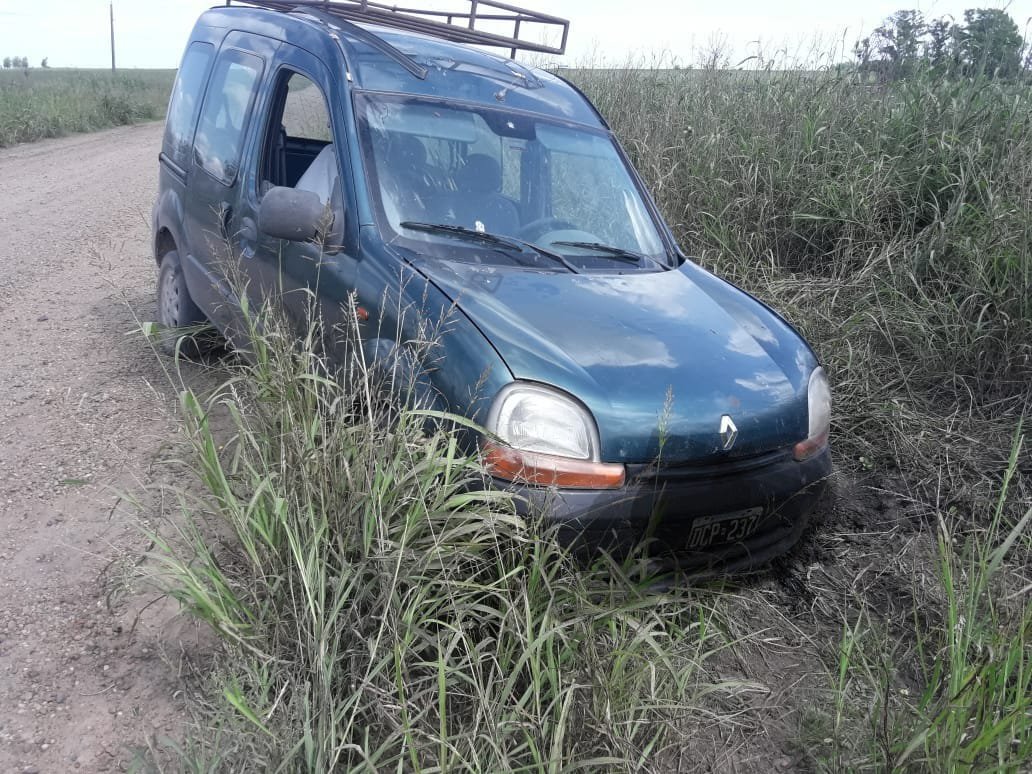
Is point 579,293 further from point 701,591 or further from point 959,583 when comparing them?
point 959,583

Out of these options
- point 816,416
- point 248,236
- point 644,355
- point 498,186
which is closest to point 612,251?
point 498,186

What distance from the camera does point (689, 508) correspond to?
253 cm

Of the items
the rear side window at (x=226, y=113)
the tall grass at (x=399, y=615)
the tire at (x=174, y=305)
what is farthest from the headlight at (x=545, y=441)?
the tire at (x=174, y=305)

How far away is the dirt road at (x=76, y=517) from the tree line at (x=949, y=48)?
5506 mm

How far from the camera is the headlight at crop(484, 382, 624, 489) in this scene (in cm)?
239

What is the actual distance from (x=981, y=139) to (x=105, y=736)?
5664 millimetres

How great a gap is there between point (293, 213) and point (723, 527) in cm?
181

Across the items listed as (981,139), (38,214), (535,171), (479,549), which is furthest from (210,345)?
(38,214)

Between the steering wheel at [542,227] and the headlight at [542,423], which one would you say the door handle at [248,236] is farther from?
the headlight at [542,423]

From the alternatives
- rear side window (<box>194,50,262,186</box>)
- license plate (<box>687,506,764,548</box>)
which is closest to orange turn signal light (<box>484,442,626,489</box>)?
license plate (<box>687,506,764,548</box>)

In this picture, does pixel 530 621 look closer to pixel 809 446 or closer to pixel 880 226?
pixel 809 446

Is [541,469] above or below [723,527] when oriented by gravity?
above

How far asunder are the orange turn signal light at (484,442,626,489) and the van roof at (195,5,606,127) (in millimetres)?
1810

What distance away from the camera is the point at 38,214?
903cm
